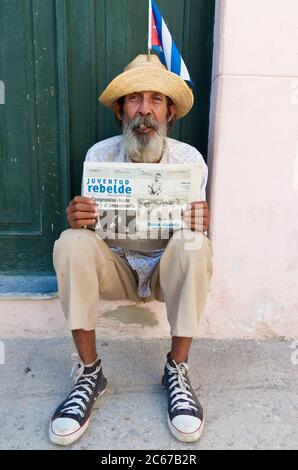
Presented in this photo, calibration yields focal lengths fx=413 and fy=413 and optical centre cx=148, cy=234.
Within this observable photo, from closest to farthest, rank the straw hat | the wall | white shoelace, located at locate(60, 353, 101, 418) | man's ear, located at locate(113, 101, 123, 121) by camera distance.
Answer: white shoelace, located at locate(60, 353, 101, 418), the straw hat, the wall, man's ear, located at locate(113, 101, 123, 121)

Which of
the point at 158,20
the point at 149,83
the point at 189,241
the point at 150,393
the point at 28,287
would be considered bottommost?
the point at 150,393

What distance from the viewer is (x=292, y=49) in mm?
2102

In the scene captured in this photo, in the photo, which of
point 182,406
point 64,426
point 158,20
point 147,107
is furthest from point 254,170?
point 64,426

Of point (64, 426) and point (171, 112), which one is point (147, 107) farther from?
point (64, 426)

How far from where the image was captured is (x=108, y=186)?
1844 mm

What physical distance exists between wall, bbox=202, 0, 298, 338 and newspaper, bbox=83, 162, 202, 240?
43 centimetres

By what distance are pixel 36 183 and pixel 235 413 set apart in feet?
5.53

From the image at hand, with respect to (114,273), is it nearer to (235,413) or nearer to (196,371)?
(196,371)

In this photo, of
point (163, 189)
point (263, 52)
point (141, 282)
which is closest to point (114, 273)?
point (141, 282)

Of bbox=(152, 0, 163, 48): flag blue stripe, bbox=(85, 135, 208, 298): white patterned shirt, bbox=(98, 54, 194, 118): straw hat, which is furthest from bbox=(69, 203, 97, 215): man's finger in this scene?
bbox=(152, 0, 163, 48): flag blue stripe

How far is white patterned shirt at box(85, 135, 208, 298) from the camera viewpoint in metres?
2.05

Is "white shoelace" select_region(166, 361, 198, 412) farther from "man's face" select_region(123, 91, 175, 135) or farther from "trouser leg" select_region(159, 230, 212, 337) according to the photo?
"man's face" select_region(123, 91, 175, 135)

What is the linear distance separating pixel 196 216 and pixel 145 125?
543 millimetres

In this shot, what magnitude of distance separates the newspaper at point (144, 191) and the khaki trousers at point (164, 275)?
116 mm
